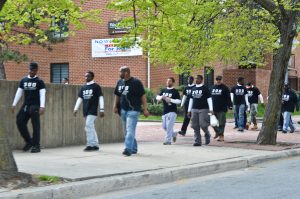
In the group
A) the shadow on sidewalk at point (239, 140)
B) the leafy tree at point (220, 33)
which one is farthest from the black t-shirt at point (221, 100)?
the leafy tree at point (220, 33)

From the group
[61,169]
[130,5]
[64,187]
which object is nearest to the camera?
[64,187]

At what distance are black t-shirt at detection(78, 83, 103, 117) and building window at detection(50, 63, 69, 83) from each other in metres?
21.7

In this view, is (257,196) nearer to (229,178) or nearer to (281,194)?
(281,194)

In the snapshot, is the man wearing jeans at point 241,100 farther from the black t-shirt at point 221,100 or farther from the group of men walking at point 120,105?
the group of men walking at point 120,105

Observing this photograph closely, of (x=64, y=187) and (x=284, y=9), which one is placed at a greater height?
(x=284, y=9)

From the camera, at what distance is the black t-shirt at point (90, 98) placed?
12.4 metres

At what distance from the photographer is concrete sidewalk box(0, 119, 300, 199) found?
8367mm

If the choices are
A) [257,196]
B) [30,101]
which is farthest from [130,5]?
[257,196]

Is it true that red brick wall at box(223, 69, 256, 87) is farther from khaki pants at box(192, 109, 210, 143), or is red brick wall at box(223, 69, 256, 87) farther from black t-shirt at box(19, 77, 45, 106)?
black t-shirt at box(19, 77, 45, 106)

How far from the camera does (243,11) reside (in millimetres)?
15680

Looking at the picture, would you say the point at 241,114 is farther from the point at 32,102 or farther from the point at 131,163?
the point at 131,163

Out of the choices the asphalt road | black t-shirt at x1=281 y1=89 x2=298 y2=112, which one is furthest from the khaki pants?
black t-shirt at x1=281 y1=89 x2=298 y2=112

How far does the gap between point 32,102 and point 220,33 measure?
20.7 feet

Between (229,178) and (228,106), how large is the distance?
262 inches
